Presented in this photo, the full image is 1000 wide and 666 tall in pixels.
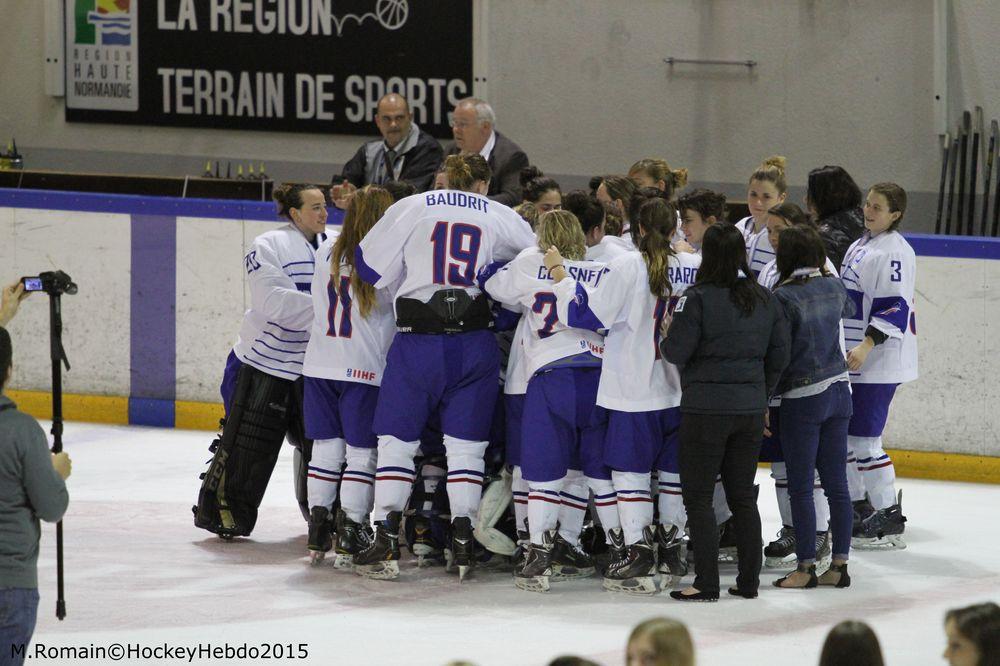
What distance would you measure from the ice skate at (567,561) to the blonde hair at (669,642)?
2.94 m

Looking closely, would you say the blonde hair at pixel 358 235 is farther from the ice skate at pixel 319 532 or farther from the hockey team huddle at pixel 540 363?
the ice skate at pixel 319 532

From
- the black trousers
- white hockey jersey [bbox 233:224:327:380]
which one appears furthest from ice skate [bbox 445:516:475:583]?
white hockey jersey [bbox 233:224:327:380]

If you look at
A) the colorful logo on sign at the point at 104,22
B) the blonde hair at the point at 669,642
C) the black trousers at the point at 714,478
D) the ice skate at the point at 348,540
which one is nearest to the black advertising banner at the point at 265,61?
the colorful logo on sign at the point at 104,22

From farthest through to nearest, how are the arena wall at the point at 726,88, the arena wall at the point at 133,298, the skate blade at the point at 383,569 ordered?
the arena wall at the point at 726,88
the arena wall at the point at 133,298
the skate blade at the point at 383,569

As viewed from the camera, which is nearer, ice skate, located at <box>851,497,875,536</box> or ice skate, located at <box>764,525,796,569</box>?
ice skate, located at <box>764,525,796,569</box>

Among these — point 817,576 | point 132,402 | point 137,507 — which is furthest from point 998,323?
point 132,402

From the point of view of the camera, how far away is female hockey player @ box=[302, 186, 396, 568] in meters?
5.69

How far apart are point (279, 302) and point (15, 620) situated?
8.67ft

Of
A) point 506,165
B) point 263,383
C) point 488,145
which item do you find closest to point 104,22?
point 488,145

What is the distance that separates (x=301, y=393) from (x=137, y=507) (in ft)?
3.49

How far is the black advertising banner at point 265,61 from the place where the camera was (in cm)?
1095

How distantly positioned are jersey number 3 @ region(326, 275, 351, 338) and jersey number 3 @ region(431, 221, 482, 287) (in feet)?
1.30

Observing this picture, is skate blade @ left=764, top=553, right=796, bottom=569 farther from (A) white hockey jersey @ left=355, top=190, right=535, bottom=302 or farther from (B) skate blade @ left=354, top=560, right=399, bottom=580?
(A) white hockey jersey @ left=355, top=190, right=535, bottom=302

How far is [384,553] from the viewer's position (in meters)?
5.55
